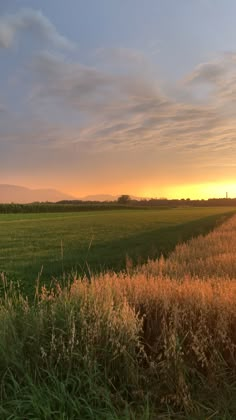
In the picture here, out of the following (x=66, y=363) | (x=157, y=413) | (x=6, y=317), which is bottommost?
(x=157, y=413)

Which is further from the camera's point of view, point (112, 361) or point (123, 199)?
point (123, 199)

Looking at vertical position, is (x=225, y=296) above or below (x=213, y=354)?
above

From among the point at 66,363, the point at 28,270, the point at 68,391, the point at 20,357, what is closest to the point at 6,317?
the point at 20,357

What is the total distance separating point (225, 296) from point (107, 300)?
81.5 inches

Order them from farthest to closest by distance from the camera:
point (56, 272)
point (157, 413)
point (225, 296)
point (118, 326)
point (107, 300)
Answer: point (56, 272), point (225, 296), point (107, 300), point (118, 326), point (157, 413)

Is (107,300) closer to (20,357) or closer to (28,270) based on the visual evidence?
(20,357)

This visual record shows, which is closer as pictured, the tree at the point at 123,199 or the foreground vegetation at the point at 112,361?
the foreground vegetation at the point at 112,361

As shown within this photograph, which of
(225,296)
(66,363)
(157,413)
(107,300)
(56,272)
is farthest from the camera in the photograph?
(56,272)

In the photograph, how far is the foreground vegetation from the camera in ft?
16.0

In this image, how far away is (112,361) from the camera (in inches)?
224

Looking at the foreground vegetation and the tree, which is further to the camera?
the tree

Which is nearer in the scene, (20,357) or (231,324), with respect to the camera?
(20,357)

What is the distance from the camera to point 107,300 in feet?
21.6

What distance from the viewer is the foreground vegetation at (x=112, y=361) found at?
487 cm
